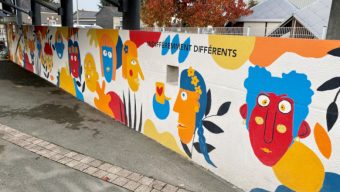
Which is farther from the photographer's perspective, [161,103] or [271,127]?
[161,103]

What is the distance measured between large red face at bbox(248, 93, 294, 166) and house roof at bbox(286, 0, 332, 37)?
16.9 meters

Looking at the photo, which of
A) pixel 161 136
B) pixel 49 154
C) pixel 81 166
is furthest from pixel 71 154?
pixel 161 136

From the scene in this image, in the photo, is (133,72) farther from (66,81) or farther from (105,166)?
(66,81)

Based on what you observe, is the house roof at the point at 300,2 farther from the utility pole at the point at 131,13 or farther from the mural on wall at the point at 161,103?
the mural on wall at the point at 161,103

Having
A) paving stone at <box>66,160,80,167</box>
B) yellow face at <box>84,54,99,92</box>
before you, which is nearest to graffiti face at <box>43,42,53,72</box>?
yellow face at <box>84,54,99,92</box>

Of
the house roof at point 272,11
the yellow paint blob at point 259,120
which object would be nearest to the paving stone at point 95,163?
the yellow paint blob at point 259,120

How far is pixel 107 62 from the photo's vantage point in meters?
5.75

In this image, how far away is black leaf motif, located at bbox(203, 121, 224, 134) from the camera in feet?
11.8

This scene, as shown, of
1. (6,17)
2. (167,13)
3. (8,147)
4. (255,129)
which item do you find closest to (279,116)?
(255,129)

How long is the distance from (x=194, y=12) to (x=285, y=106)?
25.1 metres

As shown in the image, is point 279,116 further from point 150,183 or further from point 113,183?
point 113,183

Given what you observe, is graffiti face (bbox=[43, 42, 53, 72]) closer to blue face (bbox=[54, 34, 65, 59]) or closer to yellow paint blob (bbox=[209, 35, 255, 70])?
blue face (bbox=[54, 34, 65, 59])

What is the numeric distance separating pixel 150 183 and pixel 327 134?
2072mm

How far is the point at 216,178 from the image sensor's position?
367cm
